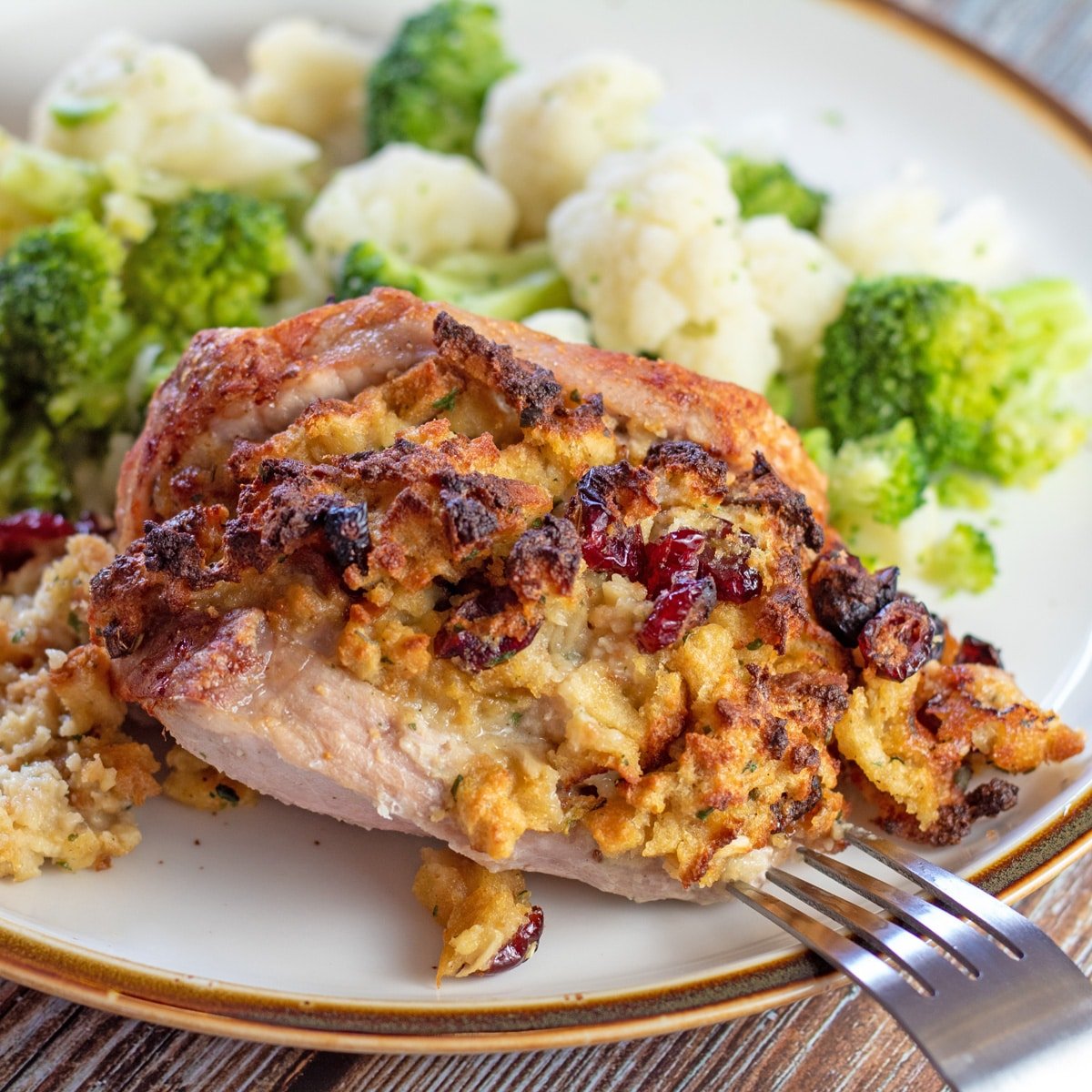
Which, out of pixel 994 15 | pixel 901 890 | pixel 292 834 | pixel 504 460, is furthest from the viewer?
pixel 994 15

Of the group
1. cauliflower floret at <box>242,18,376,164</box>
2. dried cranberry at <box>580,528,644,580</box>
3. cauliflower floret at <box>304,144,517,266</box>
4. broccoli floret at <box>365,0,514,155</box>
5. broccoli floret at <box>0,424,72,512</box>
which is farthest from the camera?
cauliflower floret at <box>242,18,376,164</box>

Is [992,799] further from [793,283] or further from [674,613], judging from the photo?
[793,283]

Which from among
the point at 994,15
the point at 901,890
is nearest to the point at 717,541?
the point at 901,890

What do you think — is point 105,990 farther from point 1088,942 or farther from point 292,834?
point 1088,942

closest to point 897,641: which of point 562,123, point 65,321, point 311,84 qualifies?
point 562,123

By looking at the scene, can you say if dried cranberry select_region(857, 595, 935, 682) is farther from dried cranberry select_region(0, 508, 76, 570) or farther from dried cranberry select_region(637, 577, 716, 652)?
dried cranberry select_region(0, 508, 76, 570)

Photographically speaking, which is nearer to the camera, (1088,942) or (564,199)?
(1088,942)

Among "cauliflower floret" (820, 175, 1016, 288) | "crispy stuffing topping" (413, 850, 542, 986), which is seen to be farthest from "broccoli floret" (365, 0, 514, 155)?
"crispy stuffing topping" (413, 850, 542, 986)

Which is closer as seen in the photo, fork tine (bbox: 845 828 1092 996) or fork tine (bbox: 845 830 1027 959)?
fork tine (bbox: 845 828 1092 996)
